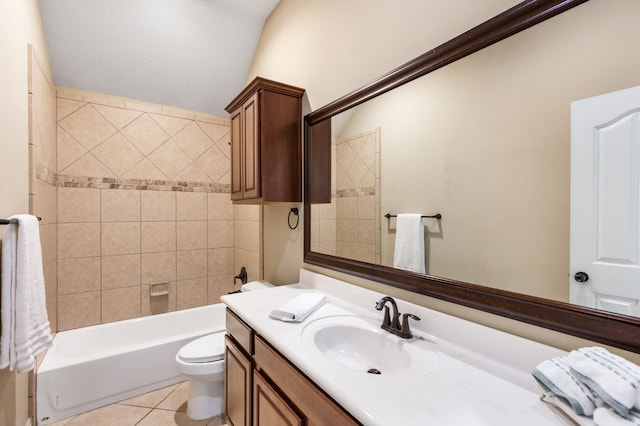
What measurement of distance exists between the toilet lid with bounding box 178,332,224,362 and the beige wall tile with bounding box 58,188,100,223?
1550 millimetres

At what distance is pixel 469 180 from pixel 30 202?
2.30 m

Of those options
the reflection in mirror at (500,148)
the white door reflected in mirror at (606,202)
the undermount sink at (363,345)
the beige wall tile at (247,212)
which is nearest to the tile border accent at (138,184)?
the beige wall tile at (247,212)

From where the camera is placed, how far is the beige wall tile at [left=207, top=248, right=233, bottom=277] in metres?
3.08

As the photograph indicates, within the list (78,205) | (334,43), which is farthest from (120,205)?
(334,43)

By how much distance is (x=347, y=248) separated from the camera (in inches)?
64.1

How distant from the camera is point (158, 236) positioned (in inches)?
110

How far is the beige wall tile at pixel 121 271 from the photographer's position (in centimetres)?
256

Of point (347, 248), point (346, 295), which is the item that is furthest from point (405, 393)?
point (347, 248)

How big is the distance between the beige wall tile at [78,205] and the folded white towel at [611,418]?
10.6 ft

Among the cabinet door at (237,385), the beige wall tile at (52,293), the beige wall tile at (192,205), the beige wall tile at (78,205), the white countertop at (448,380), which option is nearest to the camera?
the white countertop at (448,380)

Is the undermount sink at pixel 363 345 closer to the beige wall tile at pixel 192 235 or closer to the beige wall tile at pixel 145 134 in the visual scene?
the beige wall tile at pixel 192 235

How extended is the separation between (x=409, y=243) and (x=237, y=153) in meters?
1.47

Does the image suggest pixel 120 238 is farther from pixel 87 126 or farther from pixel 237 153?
pixel 237 153

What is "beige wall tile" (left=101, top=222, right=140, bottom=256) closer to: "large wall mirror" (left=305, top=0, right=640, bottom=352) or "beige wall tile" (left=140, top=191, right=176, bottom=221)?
"beige wall tile" (left=140, top=191, right=176, bottom=221)
